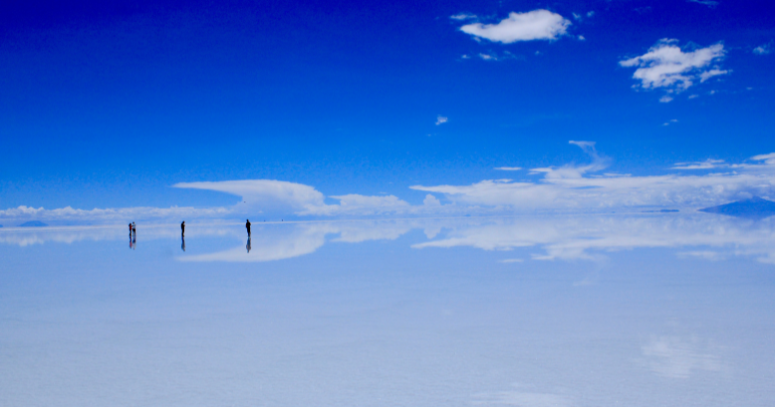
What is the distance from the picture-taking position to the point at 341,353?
6.32 meters

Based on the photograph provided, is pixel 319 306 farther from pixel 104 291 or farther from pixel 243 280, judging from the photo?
pixel 104 291

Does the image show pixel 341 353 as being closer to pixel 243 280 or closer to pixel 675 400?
pixel 675 400

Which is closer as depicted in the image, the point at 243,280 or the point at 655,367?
the point at 655,367

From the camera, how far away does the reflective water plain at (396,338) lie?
4.99 metres

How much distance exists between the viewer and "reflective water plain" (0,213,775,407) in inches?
196

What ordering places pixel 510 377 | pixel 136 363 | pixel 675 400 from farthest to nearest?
pixel 136 363, pixel 510 377, pixel 675 400

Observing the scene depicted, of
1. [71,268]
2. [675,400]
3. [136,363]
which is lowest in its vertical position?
[675,400]

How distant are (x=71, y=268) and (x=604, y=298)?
1698 cm

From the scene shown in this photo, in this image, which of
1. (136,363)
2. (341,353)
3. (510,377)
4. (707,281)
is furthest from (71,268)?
(707,281)

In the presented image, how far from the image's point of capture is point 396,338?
7.00 metres

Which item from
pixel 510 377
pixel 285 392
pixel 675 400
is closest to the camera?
pixel 675 400

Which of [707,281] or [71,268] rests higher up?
[71,268]

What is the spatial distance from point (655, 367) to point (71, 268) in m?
18.0

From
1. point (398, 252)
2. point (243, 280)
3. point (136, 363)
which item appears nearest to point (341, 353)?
point (136, 363)
